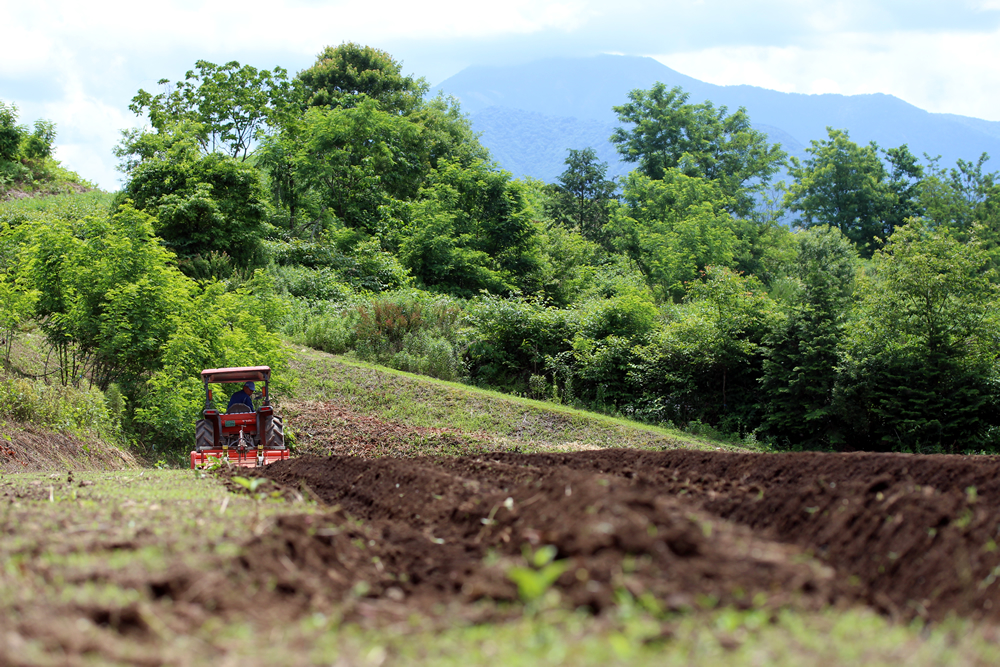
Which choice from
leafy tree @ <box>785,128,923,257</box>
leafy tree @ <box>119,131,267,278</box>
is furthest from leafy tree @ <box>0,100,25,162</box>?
leafy tree @ <box>785,128,923,257</box>

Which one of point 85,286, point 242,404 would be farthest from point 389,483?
point 85,286

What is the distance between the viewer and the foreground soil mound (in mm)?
3984

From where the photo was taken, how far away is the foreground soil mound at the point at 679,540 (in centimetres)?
398

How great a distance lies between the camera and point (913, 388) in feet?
58.5

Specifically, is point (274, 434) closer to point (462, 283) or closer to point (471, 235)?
point (462, 283)

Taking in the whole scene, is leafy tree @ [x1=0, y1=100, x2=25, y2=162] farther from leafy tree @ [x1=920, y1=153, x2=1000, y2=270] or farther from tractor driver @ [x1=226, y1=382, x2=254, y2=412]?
leafy tree @ [x1=920, y1=153, x2=1000, y2=270]

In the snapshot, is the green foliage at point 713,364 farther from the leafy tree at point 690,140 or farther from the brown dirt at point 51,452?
the leafy tree at point 690,140

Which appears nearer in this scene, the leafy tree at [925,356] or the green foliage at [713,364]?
the leafy tree at [925,356]

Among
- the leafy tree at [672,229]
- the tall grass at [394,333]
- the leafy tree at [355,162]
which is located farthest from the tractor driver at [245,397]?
the leafy tree at [672,229]

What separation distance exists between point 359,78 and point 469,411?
34.0 meters

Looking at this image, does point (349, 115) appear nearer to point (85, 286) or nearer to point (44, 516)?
point (85, 286)

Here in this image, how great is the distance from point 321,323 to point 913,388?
612 inches

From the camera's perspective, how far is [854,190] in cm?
5856

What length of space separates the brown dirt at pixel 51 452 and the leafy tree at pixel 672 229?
29438 millimetres
